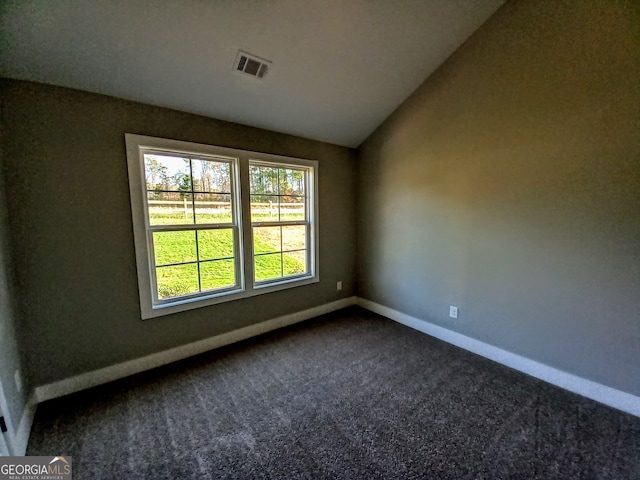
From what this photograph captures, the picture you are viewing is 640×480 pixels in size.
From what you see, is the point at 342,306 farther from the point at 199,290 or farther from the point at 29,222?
the point at 29,222

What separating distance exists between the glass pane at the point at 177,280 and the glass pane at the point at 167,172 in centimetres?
74

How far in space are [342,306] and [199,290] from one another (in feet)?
6.52

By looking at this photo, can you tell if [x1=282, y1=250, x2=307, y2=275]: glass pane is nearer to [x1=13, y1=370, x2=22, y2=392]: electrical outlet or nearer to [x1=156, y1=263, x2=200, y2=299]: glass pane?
[x1=156, y1=263, x2=200, y2=299]: glass pane

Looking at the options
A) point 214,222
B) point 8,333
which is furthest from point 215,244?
point 8,333

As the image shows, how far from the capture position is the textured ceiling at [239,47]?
5.32 ft

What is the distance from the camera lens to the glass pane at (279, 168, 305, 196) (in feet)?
10.4

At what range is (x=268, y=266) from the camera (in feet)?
10.3

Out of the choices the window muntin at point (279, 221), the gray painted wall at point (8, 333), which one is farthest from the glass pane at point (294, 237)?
the gray painted wall at point (8, 333)

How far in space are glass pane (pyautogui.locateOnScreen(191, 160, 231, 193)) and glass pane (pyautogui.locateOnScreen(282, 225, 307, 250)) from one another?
867 millimetres

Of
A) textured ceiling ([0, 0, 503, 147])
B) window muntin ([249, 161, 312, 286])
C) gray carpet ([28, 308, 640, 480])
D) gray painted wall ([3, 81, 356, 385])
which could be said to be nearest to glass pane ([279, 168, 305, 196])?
window muntin ([249, 161, 312, 286])

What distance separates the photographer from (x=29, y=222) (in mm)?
1847

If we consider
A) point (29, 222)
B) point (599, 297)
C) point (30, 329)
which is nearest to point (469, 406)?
point (599, 297)

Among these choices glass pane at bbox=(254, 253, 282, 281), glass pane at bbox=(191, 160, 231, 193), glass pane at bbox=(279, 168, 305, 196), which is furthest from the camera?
glass pane at bbox=(279, 168, 305, 196)

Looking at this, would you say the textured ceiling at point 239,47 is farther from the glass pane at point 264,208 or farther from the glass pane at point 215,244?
the glass pane at point 215,244
